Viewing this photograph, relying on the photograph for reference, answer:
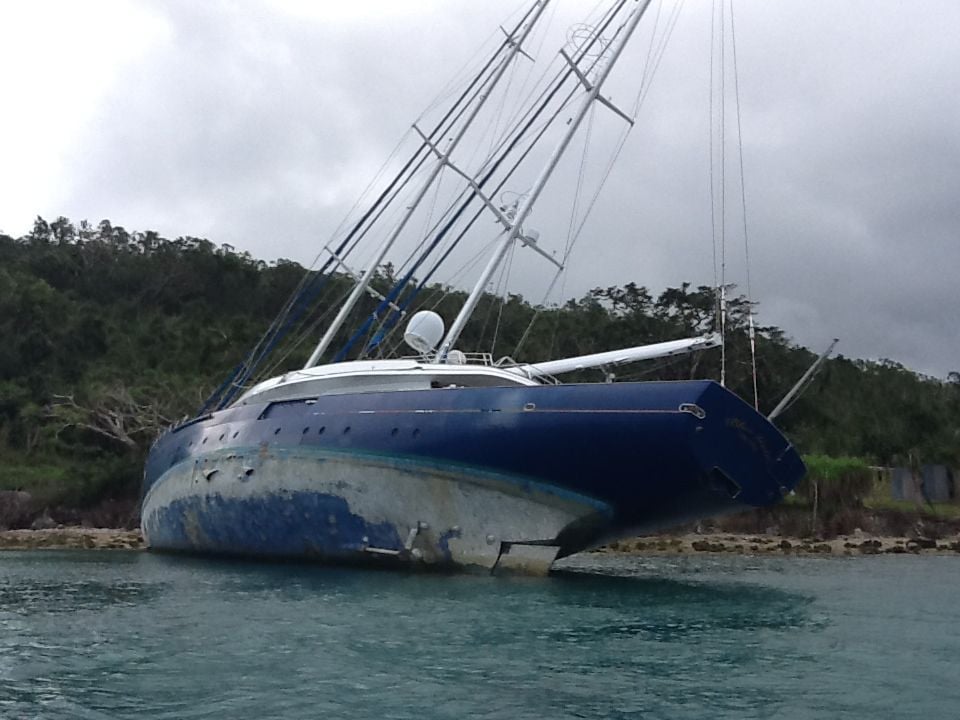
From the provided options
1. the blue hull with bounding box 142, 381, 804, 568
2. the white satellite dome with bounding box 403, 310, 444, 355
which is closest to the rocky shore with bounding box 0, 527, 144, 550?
the blue hull with bounding box 142, 381, 804, 568

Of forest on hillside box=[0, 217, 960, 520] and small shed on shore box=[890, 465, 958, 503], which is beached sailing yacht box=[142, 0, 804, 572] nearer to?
forest on hillside box=[0, 217, 960, 520]

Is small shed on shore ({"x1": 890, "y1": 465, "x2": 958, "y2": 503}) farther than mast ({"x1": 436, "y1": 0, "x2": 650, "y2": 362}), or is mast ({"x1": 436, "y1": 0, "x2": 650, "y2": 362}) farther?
small shed on shore ({"x1": 890, "y1": 465, "x2": 958, "y2": 503})

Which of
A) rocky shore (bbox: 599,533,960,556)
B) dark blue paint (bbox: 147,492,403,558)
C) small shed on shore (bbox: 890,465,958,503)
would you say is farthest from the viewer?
small shed on shore (bbox: 890,465,958,503)

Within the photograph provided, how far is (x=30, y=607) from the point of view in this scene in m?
13.3

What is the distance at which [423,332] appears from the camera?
19.0 m

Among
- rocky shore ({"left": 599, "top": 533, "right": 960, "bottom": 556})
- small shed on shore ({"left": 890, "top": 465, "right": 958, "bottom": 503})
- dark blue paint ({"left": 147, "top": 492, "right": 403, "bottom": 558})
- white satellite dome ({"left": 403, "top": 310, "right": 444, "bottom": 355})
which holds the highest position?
white satellite dome ({"left": 403, "top": 310, "right": 444, "bottom": 355})

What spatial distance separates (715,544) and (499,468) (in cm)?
1489

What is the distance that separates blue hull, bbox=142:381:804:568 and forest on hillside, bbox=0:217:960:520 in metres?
14.0

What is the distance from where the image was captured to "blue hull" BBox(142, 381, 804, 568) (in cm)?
1441

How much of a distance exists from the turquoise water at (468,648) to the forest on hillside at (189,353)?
56.3 feet

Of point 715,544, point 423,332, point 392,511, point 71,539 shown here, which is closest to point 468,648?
point 392,511

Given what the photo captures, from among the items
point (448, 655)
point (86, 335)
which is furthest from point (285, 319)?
point (86, 335)

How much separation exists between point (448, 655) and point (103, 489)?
29450 millimetres

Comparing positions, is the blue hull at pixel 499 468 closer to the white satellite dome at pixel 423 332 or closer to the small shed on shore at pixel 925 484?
the white satellite dome at pixel 423 332
